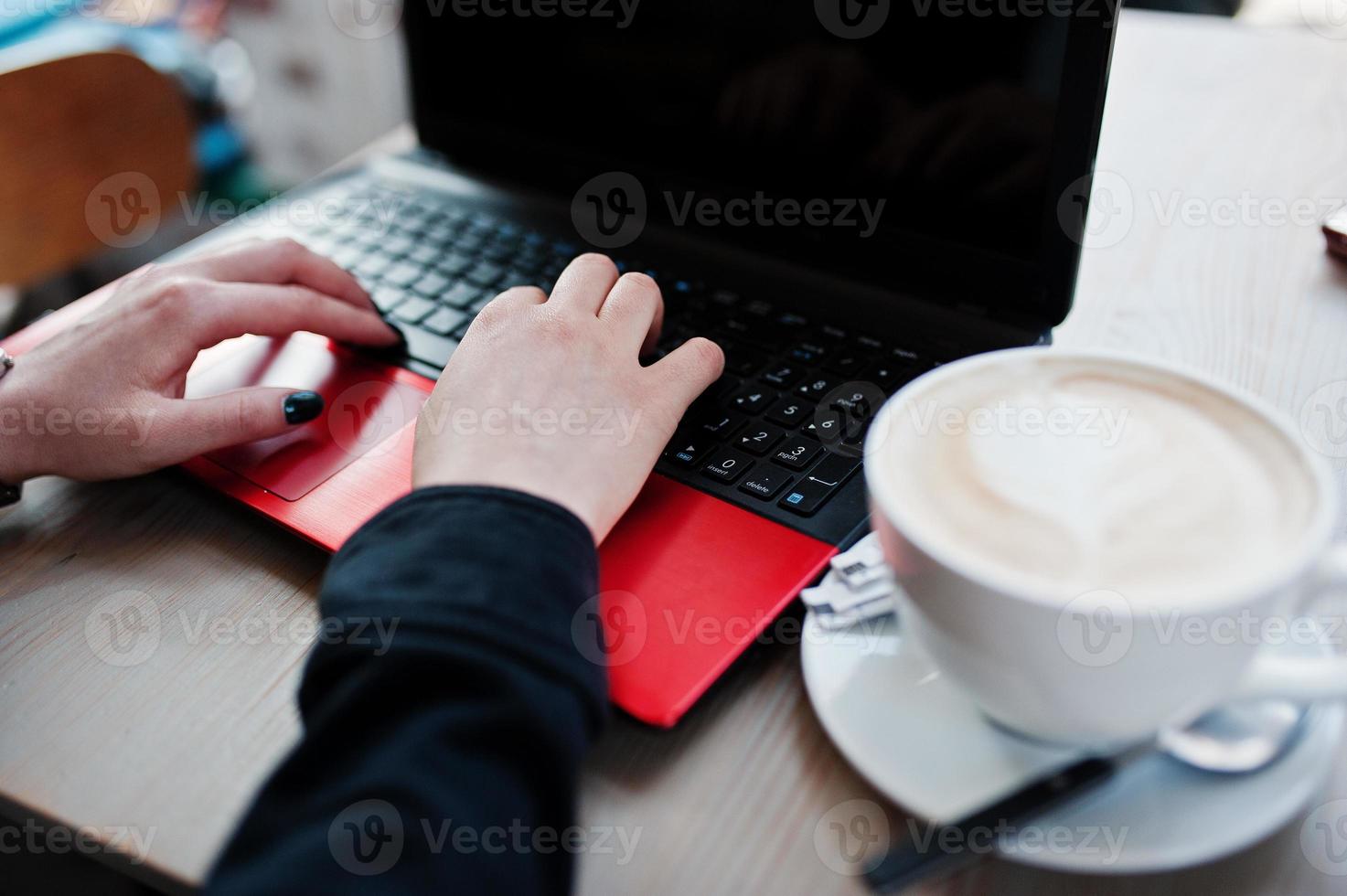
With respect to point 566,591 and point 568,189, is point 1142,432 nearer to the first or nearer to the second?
point 566,591

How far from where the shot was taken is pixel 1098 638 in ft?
0.93

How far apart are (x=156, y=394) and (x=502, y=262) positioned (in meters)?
0.24

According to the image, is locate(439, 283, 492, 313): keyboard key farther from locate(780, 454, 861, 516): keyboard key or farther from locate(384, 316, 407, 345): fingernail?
locate(780, 454, 861, 516): keyboard key

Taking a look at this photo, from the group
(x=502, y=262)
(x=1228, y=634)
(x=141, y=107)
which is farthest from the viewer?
(x=141, y=107)

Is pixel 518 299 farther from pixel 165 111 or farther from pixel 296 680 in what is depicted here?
pixel 165 111

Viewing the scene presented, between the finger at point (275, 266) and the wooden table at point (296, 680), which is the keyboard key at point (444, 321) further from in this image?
the wooden table at point (296, 680)

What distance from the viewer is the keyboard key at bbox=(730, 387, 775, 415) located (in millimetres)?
527

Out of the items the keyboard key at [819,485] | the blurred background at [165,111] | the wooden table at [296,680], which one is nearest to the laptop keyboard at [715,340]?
the keyboard key at [819,485]

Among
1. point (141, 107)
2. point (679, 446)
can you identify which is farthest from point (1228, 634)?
point (141, 107)

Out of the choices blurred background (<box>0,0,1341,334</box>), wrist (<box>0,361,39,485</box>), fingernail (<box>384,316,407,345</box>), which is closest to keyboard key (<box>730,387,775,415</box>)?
fingernail (<box>384,316,407,345</box>)

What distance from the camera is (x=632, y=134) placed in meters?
0.70

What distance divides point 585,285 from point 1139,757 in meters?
0.34

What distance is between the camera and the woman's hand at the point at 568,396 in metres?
0.41

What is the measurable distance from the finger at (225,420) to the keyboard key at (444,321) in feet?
0.37
